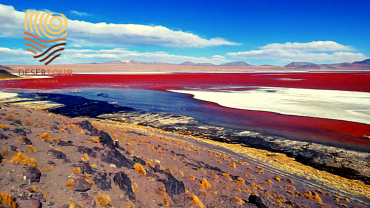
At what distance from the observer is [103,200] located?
17.4 ft

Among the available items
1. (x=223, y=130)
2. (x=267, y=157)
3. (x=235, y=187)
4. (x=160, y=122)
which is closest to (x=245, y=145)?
(x=267, y=157)

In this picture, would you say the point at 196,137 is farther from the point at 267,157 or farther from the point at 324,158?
the point at 324,158

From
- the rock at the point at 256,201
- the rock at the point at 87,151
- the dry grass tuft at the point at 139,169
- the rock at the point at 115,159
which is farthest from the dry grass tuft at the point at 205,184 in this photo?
the rock at the point at 87,151

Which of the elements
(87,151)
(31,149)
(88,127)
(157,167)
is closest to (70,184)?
(31,149)

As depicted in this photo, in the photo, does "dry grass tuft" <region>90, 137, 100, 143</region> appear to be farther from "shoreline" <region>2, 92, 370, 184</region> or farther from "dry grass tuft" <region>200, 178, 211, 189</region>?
"shoreline" <region>2, 92, 370, 184</region>

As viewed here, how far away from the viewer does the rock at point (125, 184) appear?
19.3ft

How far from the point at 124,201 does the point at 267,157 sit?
29.8ft

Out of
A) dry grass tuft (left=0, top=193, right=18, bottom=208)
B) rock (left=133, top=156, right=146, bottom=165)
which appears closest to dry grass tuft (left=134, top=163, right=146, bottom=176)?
rock (left=133, top=156, right=146, bottom=165)

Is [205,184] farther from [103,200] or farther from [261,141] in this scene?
[261,141]

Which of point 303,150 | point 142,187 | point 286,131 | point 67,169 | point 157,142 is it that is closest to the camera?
point 67,169

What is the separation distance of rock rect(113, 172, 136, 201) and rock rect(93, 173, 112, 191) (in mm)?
228

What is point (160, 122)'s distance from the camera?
1983 cm

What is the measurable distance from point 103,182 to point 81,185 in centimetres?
59

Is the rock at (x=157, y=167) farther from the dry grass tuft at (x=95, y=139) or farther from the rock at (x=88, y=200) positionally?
the rock at (x=88, y=200)
